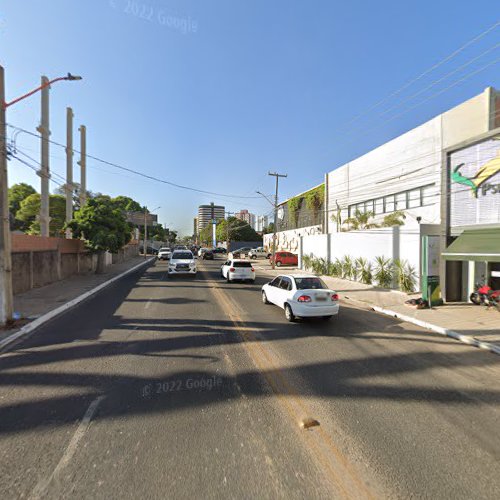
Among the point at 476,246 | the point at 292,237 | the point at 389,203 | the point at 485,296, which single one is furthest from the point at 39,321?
the point at 292,237

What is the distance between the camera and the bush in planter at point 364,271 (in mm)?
18125

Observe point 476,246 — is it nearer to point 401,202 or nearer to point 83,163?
point 401,202

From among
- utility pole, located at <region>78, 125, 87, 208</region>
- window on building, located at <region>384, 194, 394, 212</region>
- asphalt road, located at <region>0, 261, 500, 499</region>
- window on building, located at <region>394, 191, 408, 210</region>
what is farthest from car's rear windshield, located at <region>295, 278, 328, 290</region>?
utility pole, located at <region>78, 125, 87, 208</region>

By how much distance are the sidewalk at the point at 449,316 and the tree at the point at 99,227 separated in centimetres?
1667

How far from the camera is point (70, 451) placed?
128 inches

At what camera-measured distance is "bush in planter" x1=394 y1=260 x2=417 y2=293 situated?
48.5 ft

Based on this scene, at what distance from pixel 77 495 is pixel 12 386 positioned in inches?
126

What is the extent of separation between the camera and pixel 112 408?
13.5 feet

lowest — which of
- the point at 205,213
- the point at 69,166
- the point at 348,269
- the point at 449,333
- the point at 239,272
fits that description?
the point at 449,333

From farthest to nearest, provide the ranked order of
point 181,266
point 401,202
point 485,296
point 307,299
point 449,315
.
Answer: point 401,202
point 181,266
point 485,296
point 449,315
point 307,299

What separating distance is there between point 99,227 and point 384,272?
64.3 feet

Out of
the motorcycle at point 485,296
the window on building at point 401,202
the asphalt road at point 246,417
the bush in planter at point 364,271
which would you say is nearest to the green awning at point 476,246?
the motorcycle at point 485,296

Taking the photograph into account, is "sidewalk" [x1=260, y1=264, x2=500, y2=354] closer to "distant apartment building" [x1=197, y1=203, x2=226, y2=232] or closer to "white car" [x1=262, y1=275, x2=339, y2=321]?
"white car" [x1=262, y1=275, x2=339, y2=321]

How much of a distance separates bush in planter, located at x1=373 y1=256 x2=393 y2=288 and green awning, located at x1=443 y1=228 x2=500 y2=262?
16.8ft
